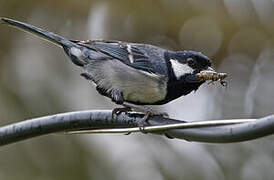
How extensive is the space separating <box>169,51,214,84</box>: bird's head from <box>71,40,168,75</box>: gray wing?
7 centimetres

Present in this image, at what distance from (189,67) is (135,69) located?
1.02 ft

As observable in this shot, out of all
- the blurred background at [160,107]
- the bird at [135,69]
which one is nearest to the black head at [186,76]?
the bird at [135,69]

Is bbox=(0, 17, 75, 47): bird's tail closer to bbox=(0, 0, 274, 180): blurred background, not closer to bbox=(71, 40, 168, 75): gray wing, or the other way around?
bbox=(71, 40, 168, 75): gray wing

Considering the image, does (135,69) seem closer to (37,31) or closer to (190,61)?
(190,61)

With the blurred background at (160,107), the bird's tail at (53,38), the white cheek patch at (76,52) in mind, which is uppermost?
the bird's tail at (53,38)

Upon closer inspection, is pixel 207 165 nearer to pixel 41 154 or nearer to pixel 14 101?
pixel 41 154

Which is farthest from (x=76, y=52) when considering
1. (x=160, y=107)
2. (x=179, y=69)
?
(x=160, y=107)

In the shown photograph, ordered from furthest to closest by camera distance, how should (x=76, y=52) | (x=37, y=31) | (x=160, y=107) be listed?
(x=160, y=107)
(x=76, y=52)
(x=37, y=31)

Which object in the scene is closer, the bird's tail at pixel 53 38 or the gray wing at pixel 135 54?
the bird's tail at pixel 53 38

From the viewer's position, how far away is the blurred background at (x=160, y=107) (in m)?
5.01

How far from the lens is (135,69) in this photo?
336 centimetres

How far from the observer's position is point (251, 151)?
5.30 metres

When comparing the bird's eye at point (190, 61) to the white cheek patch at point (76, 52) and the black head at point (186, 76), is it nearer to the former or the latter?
the black head at point (186, 76)

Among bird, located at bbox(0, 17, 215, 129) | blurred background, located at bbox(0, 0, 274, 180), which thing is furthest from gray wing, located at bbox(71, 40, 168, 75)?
blurred background, located at bbox(0, 0, 274, 180)
